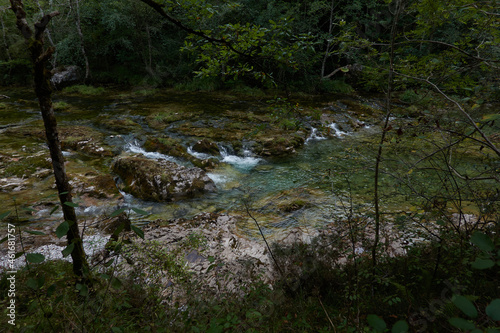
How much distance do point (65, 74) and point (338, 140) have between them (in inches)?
814

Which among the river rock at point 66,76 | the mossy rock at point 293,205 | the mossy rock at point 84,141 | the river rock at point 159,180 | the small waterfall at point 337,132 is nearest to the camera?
the mossy rock at point 293,205

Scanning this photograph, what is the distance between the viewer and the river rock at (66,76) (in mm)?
17844

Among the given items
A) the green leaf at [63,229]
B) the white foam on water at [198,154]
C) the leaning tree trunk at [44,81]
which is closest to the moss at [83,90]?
the white foam on water at [198,154]

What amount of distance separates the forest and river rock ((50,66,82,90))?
2.54 meters

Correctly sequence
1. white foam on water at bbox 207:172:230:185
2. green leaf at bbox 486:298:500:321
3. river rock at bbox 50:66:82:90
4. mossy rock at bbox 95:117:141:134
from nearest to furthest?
1. green leaf at bbox 486:298:500:321
2. white foam on water at bbox 207:172:230:185
3. mossy rock at bbox 95:117:141:134
4. river rock at bbox 50:66:82:90

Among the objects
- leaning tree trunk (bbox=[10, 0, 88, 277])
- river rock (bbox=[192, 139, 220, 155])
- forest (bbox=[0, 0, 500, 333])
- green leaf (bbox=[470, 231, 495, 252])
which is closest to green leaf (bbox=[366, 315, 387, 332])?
forest (bbox=[0, 0, 500, 333])

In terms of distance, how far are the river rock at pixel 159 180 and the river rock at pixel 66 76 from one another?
1617 centimetres

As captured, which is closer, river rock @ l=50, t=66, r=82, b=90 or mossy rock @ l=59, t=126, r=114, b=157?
mossy rock @ l=59, t=126, r=114, b=157

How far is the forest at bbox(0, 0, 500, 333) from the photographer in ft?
6.68

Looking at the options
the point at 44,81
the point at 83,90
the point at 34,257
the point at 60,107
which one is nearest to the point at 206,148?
the point at 44,81

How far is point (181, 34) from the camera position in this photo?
20.5 meters

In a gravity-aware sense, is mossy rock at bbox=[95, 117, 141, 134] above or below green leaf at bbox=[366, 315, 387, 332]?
below

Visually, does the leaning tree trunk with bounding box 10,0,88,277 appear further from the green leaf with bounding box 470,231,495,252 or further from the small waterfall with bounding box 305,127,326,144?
the small waterfall with bounding box 305,127,326,144

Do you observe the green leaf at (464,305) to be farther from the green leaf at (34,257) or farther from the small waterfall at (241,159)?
the small waterfall at (241,159)
